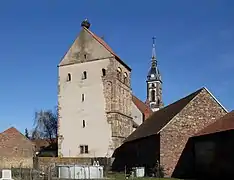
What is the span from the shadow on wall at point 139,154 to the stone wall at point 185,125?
851 mm

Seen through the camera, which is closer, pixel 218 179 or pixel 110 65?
pixel 218 179

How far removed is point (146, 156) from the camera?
3806cm

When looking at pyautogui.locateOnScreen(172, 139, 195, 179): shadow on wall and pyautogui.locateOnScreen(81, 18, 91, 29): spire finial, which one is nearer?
pyautogui.locateOnScreen(172, 139, 195, 179): shadow on wall

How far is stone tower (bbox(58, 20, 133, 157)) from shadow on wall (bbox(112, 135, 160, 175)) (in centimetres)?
217

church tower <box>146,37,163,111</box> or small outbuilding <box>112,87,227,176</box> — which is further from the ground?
church tower <box>146,37,163,111</box>

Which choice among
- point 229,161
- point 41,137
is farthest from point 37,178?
point 41,137

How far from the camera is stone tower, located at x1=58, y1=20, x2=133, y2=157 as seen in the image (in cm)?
5116

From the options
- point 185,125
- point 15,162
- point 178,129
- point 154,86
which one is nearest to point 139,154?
point 178,129

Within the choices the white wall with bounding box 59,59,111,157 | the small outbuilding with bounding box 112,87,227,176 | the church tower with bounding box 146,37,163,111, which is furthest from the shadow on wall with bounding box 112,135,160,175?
the church tower with bounding box 146,37,163,111

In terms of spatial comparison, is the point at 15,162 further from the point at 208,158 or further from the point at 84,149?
the point at 208,158

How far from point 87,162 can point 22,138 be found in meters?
10.9

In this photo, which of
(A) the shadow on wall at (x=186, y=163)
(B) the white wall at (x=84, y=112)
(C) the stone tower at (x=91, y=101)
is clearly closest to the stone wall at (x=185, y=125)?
(A) the shadow on wall at (x=186, y=163)

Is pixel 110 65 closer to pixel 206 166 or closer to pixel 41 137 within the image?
pixel 206 166

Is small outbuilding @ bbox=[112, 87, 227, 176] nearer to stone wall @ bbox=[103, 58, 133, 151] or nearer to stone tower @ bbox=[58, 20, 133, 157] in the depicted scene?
stone wall @ bbox=[103, 58, 133, 151]
